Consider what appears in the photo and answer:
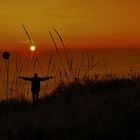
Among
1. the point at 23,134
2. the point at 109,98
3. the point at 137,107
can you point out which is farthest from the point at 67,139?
the point at 109,98

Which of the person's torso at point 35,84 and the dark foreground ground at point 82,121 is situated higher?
the person's torso at point 35,84

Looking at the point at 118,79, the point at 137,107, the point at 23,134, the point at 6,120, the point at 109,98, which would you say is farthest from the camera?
the point at 118,79

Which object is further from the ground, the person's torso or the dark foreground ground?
the person's torso

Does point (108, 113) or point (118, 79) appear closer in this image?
point (108, 113)

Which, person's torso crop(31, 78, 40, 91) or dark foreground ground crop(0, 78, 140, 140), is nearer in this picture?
dark foreground ground crop(0, 78, 140, 140)

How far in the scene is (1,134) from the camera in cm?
635

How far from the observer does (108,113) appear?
6695 mm

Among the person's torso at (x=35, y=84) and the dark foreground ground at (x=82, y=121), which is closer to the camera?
the dark foreground ground at (x=82, y=121)

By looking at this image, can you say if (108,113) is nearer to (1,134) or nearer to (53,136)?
(53,136)

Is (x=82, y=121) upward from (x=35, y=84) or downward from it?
downward

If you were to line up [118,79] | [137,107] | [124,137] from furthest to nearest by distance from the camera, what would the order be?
[118,79]
[137,107]
[124,137]

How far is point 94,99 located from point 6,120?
165cm

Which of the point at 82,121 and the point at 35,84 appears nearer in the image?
the point at 82,121

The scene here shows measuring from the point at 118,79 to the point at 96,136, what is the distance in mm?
6400
